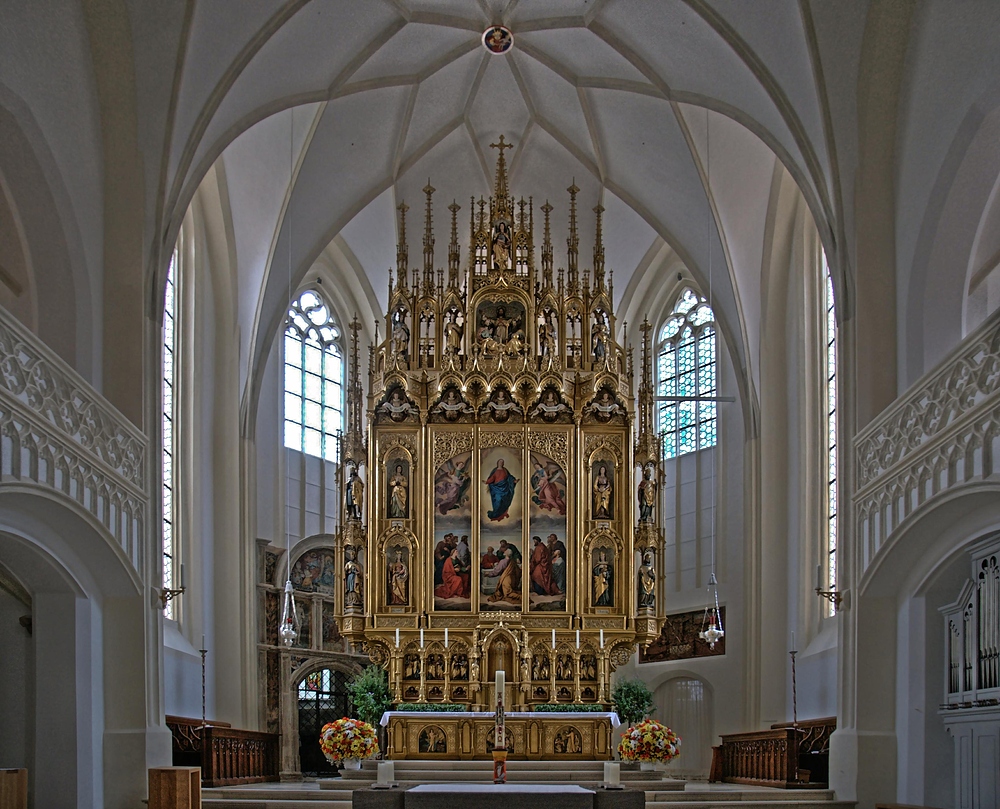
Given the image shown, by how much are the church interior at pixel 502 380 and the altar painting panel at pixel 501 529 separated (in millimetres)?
65

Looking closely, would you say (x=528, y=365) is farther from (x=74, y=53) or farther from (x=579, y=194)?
(x=74, y=53)

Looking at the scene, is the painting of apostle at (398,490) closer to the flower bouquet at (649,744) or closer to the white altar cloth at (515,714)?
the white altar cloth at (515,714)

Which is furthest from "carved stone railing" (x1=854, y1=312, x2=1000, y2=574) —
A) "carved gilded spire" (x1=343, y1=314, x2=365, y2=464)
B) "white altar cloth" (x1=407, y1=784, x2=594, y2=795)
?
"carved gilded spire" (x1=343, y1=314, x2=365, y2=464)

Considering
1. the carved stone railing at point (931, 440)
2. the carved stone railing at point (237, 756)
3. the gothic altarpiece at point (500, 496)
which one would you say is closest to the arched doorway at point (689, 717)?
the gothic altarpiece at point (500, 496)

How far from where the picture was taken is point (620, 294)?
2817 cm

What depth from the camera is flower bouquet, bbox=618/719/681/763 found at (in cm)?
1856

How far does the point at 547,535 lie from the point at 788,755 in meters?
5.03

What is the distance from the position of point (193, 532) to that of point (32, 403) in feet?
28.0

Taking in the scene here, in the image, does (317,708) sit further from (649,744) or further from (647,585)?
(649,744)

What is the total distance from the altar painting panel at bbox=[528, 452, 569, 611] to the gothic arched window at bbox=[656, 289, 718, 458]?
469 cm

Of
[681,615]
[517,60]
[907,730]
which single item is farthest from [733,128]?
[907,730]

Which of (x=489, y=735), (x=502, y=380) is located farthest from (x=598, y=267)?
(x=489, y=735)

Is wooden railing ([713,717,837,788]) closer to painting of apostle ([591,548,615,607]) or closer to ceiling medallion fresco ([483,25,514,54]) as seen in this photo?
painting of apostle ([591,548,615,607])

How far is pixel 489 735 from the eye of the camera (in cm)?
2078
